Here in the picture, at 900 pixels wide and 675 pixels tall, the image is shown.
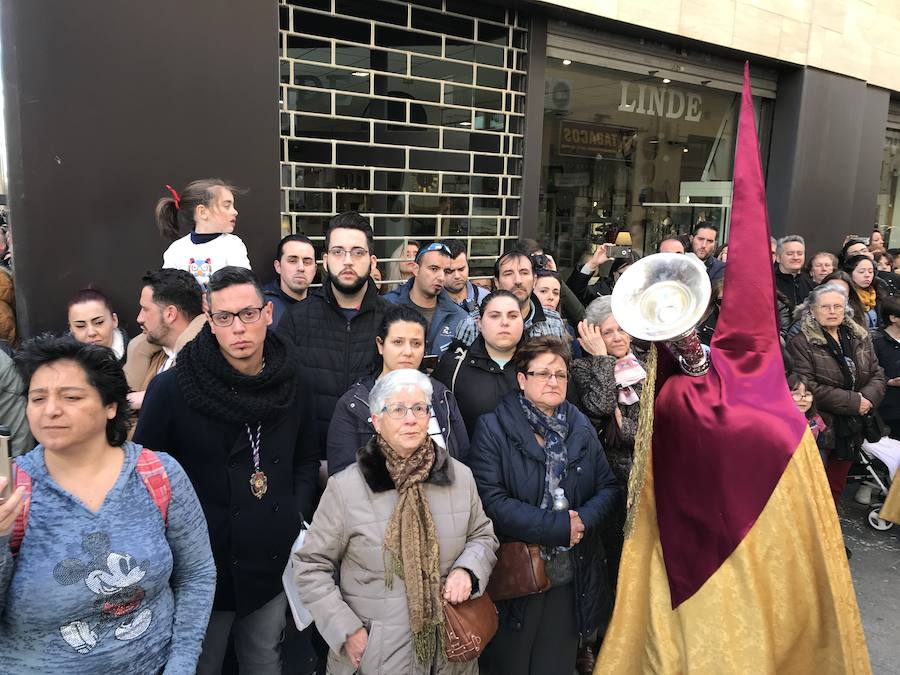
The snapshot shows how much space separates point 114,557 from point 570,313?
4282 mm

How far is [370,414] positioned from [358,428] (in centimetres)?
10

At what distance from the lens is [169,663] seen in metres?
1.94

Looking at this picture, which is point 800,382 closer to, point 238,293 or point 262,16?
point 238,293

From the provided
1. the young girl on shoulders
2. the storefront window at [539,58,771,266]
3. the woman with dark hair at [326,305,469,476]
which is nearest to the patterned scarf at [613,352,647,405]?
the woman with dark hair at [326,305,469,476]

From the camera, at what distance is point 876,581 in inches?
168

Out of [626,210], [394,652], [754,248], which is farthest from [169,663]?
[626,210]

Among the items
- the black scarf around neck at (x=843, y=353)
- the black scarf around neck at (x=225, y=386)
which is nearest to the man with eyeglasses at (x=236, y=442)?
the black scarf around neck at (x=225, y=386)

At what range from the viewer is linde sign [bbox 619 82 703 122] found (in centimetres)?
798

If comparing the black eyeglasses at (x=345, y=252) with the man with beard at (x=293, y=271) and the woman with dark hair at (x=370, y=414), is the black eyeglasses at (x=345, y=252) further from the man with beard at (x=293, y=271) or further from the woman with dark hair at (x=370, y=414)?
the man with beard at (x=293, y=271)

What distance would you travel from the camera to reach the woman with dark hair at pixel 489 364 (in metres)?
3.26

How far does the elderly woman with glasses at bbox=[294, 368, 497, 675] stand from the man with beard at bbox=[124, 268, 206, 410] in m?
1.20

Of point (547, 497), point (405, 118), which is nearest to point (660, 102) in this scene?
point (405, 118)

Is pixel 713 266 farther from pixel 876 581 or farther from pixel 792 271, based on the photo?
pixel 876 581

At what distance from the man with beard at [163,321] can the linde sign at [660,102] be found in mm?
6387
